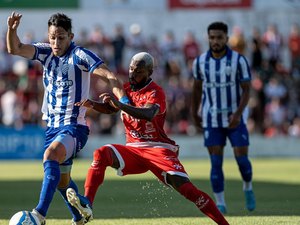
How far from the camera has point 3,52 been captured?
24766mm

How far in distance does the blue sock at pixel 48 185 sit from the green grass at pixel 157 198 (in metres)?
1.53

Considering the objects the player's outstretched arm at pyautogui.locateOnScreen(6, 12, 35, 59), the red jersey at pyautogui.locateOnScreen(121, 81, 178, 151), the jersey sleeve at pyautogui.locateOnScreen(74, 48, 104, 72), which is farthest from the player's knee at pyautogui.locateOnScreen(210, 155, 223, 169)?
the player's outstretched arm at pyautogui.locateOnScreen(6, 12, 35, 59)

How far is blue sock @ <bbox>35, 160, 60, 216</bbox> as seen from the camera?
27.0ft

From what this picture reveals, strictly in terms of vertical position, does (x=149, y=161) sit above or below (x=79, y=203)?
above

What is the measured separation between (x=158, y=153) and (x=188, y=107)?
659 inches

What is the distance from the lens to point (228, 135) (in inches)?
471

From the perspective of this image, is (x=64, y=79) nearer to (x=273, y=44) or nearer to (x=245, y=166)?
(x=245, y=166)

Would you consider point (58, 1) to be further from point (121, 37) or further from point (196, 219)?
point (196, 219)

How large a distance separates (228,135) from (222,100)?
49cm

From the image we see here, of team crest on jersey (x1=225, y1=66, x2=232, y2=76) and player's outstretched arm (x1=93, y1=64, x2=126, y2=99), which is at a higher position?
player's outstretched arm (x1=93, y1=64, x2=126, y2=99)

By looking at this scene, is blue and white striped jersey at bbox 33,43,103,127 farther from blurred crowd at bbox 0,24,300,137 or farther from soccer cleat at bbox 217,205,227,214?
blurred crowd at bbox 0,24,300,137

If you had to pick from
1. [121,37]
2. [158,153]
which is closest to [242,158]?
[158,153]

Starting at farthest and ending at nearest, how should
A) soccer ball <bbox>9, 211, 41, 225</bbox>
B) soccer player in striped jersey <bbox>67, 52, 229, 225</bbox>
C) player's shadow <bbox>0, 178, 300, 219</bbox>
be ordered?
player's shadow <bbox>0, 178, 300, 219</bbox>, soccer player in striped jersey <bbox>67, 52, 229, 225</bbox>, soccer ball <bbox>9, 211, 41, 225</bbox>

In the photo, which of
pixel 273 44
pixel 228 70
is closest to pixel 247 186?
pixel 228 70
